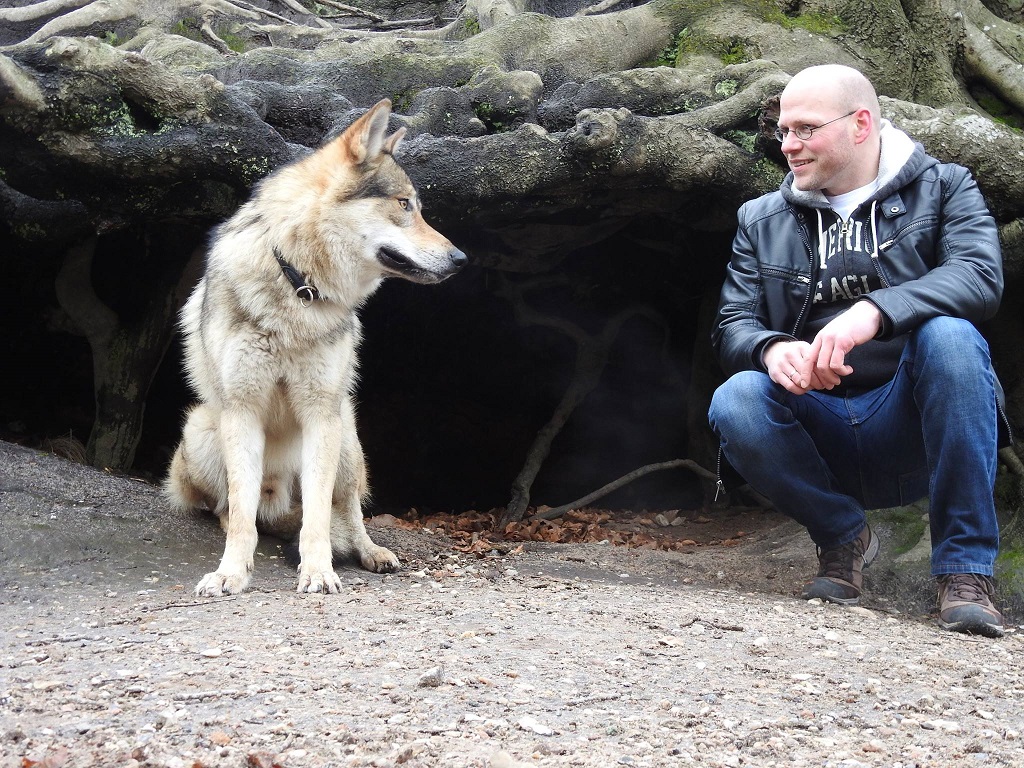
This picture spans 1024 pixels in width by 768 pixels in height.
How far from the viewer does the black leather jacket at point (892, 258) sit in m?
3.31

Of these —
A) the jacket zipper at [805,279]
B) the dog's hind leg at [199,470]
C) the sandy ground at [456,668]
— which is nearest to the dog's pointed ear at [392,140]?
the dog's hind leg at [199,470]

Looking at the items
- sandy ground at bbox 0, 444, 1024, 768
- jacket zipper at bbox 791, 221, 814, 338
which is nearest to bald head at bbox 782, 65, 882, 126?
jacket zipper at bbox 791, 221, 814, 338

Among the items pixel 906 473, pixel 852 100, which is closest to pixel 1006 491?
pixel 906 473

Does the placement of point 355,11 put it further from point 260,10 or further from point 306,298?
point 306,298

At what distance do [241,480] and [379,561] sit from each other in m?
0.78

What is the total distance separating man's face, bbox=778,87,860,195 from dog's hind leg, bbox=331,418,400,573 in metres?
2.32

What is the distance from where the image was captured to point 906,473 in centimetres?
367

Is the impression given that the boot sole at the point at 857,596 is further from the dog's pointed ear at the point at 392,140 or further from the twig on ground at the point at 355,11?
the twig on ground at the point at 355,11

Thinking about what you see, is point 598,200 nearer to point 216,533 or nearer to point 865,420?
point 865,420

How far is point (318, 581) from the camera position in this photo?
3.57 m

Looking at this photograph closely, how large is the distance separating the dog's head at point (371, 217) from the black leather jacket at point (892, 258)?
1213mm

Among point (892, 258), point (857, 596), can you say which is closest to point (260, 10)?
point (892, 258)

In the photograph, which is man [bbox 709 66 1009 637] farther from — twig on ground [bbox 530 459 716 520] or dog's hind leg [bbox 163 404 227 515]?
twig on ground [bbox 530 459 716 520]

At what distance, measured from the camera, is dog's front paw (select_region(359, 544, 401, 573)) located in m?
4.21
